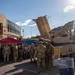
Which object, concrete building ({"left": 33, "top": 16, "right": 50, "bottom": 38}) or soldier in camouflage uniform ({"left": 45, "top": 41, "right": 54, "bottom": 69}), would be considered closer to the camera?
soldier in camouflage uniform ({"left": 45, "top": 41, "right": 54, "bottom": 69})

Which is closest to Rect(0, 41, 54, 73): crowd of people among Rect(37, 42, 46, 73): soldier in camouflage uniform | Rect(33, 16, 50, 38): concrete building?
Rect(37, 42, 46, 73): soldier in camouflage uniform

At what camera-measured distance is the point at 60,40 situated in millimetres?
15641

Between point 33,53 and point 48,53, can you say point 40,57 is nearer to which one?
point 48,53

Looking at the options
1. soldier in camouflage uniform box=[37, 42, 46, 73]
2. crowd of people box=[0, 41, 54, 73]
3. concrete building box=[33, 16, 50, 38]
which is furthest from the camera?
concrete building box=[33, 16, 50, 38]

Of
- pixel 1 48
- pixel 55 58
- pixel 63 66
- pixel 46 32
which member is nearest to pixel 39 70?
pixel 55 58

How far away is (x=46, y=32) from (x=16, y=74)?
8.35m

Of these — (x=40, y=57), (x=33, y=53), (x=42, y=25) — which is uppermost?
(x=42, y=25)

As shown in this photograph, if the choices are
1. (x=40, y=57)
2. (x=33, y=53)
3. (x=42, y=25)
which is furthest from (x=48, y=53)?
(x=42, y=25)

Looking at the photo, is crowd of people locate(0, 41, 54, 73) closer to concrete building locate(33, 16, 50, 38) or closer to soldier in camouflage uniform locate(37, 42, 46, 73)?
soldier in camouflage uniform locate(37, 42, 46, 73)

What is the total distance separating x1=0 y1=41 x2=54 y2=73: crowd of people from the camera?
11836 millimetres

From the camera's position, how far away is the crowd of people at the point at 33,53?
11.8 m

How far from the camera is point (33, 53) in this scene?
17.1 m

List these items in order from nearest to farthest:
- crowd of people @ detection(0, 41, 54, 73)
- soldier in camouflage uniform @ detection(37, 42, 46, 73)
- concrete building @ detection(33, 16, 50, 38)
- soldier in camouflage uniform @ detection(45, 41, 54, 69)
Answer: soldier in camouflage uniform @ detection(37, 42, 46, 73)
crowd of people @ detection(0, 41, 54, 73)
soldier in camouflage uniform @ detection(45, 41, 54, 69)
concrete building @ detection(33, 16, 50, 38)

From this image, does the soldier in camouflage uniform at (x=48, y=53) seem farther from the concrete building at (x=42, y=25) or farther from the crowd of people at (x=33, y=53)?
the concrete building at (x=42, y=25)
